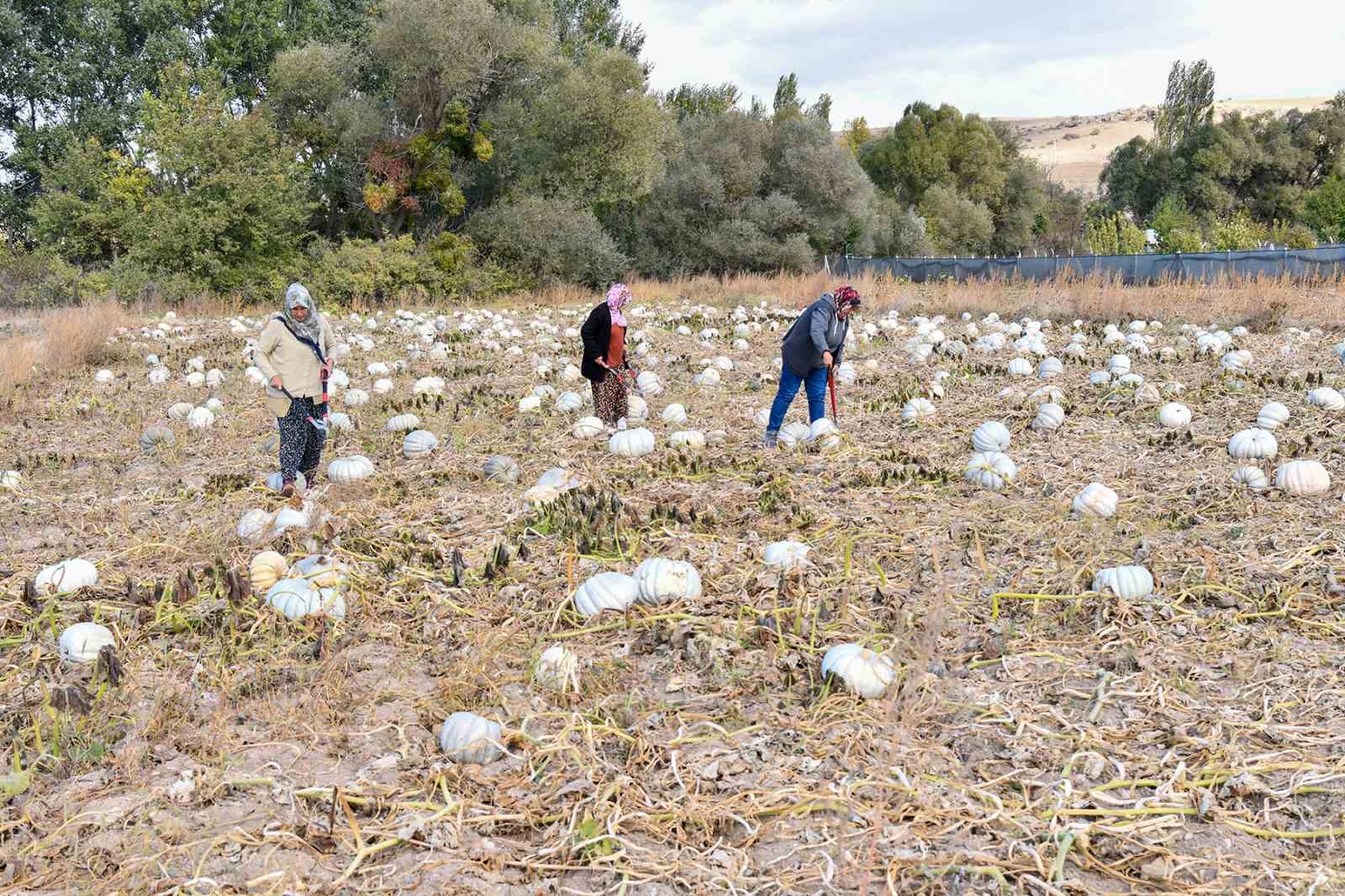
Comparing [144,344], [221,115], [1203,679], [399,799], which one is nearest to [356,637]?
[399,799]

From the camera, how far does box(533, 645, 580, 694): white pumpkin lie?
11.2 ft

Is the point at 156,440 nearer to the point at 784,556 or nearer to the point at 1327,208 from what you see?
the point at 784,556

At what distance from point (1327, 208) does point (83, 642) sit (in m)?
37.1

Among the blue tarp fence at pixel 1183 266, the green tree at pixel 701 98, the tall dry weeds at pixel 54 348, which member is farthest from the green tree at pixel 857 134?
the tall dry weeds at pixel 54 348

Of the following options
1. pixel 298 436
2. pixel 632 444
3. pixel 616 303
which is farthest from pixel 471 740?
pixel 616 303

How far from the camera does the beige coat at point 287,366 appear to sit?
6055 mm

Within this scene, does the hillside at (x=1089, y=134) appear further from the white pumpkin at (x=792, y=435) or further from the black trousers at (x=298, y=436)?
the black trousers at (x=298, y=436)

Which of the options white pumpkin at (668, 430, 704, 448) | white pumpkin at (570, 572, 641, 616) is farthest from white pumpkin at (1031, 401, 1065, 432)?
white pumpkin at (570, 572, 641, 616)

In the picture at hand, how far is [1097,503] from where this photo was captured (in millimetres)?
5090

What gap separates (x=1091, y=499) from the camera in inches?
201

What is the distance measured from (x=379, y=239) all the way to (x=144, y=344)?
37.7ft

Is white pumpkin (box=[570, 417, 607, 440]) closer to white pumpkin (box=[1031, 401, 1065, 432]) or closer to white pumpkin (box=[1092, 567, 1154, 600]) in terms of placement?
white pumpkin (box=[1031, 401, 1065, 432])

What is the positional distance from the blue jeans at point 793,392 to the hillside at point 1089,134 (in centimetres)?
6776

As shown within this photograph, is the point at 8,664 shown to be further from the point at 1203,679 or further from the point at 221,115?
the point at 221,115
